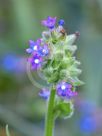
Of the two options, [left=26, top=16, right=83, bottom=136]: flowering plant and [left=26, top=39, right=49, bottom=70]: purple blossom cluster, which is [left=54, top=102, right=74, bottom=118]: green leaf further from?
[left=26, top=39, right=49, bottom=70]: purple blossom cluster

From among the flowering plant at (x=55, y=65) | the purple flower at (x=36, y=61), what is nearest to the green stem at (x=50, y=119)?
the flowering plant at (x=55, y=65)

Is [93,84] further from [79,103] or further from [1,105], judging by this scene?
[1,105]

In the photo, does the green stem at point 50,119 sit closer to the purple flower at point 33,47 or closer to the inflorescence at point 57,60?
the inflorescence at point 57,60

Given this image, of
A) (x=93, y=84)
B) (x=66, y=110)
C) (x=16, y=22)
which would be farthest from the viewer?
(x=16, y=22)

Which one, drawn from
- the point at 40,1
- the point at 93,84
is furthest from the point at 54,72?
the point at 40,1

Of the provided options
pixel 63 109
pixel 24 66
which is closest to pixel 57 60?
pixel 63 109

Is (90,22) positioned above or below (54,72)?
above

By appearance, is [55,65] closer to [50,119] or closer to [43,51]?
[43,51]
